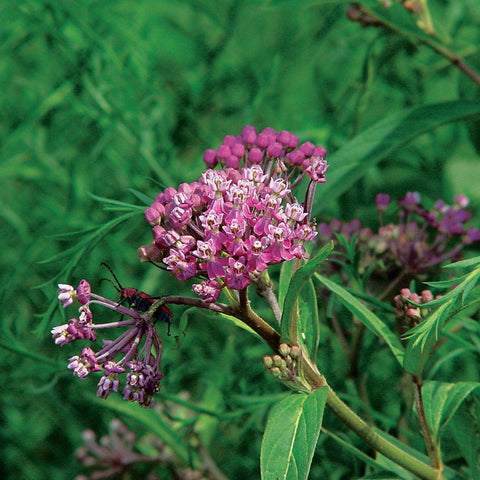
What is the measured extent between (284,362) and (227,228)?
0.57 ft

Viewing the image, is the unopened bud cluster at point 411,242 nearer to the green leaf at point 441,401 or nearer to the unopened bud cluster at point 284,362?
the green leaf at point 441,401

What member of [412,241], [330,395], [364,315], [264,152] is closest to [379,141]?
[412,241]

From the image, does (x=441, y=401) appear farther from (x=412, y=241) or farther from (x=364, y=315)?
(x=412, y=241)

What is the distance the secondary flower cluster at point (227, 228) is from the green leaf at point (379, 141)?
0.40m

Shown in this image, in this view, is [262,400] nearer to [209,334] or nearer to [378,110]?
[209,334]

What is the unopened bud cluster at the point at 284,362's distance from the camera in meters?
0.83

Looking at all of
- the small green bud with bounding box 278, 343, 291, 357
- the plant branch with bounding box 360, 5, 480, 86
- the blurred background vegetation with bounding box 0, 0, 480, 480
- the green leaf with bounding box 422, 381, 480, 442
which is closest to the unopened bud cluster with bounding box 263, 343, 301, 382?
the small green bud with bounding box 278, 343, 291, 357

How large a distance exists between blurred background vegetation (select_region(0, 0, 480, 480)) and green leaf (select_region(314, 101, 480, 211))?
24cm

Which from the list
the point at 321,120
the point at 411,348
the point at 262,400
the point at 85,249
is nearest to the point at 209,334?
the point at 262,400

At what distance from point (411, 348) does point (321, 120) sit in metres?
1.23

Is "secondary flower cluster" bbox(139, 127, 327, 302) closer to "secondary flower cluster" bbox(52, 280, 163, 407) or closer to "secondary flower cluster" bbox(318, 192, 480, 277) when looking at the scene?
"secondary flower cluster" bbox(52, 280, 163, 407)

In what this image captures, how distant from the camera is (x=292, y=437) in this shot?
0.80m

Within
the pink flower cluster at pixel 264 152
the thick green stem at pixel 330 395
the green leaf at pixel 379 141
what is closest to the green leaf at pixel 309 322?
the thick green stem at pixel 330 395

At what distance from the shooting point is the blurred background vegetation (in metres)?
1.76
